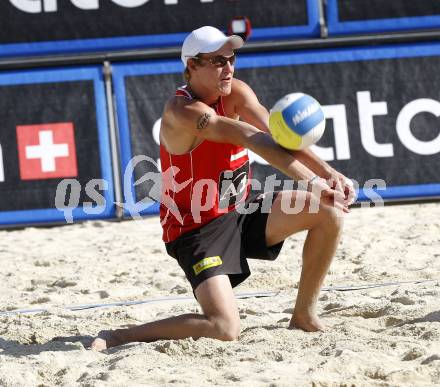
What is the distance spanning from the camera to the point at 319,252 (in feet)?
15.1

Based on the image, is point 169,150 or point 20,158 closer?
point 169,150

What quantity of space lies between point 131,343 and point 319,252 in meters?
0.99

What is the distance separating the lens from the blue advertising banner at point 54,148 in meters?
7.85

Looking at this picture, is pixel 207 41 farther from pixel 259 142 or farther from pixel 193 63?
pixel 259 142

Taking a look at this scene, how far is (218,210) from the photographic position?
4664 mm

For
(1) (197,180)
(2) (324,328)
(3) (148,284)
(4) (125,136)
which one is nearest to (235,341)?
(2) (324,328)

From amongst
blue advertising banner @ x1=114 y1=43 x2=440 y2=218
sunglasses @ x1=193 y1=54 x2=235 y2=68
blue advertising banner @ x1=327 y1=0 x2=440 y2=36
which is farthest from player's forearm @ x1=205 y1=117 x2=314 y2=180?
blue advertising banner @ x1=327 y1=0 x2=440 y2=36

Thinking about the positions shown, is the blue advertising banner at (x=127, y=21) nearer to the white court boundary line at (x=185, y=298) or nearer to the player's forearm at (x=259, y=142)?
the white court boundary line at (x=185, y=298)

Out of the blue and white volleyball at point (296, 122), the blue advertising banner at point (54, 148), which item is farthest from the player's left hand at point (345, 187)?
the blue advertising banner at point (54, 148)

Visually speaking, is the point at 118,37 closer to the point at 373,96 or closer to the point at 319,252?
the point at 373,96

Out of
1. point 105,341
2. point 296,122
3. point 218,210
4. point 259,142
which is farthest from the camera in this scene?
point 218,210

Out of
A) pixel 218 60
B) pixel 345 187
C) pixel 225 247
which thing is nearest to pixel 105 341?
pixel 225 247

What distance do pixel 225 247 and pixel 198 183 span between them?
330mm

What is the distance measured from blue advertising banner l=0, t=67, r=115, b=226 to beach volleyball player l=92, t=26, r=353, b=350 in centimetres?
323
